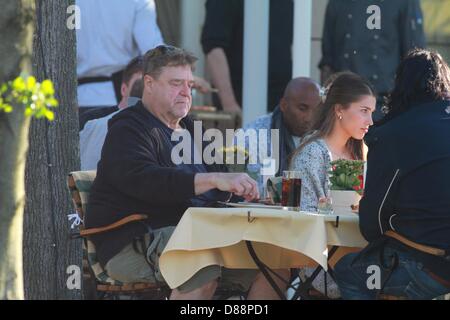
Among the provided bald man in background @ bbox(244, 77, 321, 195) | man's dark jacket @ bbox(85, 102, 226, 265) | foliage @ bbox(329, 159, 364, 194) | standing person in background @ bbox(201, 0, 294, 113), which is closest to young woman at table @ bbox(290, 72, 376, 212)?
foliage @ bbox(329, 159, 364, 194)

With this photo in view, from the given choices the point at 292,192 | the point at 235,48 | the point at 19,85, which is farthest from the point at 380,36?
the point at 19,85

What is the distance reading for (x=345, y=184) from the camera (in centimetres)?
512

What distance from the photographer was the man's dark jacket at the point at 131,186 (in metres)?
5.06

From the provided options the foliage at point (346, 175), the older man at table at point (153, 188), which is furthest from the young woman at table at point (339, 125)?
the older man at table at point (153, 188)

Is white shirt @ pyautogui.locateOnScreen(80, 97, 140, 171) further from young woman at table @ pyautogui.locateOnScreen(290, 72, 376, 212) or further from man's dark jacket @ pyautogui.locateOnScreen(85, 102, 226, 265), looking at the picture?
young woman at table @ pyautogui.locateOnScreen(290, 72, 376, 212)

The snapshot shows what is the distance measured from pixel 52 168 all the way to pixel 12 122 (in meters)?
2.15

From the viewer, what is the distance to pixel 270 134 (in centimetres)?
700

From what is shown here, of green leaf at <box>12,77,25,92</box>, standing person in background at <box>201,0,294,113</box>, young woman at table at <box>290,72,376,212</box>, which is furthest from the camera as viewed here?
standing person in background at <box>201,0,294,113</box>

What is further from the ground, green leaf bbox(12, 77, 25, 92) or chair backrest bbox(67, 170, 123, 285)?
green leaf bbox(12, 77, 25, 92)

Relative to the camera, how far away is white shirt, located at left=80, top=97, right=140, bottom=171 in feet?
21.2

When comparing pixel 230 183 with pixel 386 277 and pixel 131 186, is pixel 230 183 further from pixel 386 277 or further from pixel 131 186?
pixel 386 277

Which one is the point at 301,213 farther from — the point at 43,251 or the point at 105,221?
the point at 43,251

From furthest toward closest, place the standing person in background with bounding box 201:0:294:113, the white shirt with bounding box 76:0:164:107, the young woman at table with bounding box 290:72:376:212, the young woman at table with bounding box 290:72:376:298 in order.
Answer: the standing person in background with bounding box 201:0:294:113
the white shirt with bounding box 76:0:164:107
the young woman at table with bounding box 290:72:376:212
the young woman at table with bounding box 290:72:376:298

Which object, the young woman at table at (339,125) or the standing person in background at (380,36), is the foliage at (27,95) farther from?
the standing person in background at (380,36)
